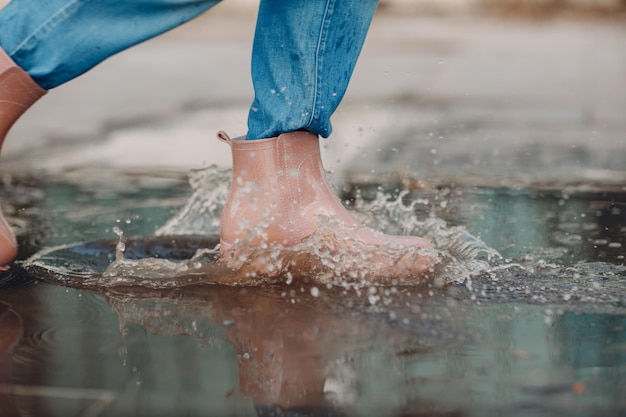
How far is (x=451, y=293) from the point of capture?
1741 mm

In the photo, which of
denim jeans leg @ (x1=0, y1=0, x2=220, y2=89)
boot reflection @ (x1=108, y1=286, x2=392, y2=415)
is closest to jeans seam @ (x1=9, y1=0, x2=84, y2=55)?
denim jeans leg @ (x1=0, y1=0, x2=220, y2=89)

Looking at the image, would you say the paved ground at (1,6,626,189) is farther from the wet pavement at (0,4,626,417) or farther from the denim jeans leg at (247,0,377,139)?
the denim jeans leg at (247,0,377,139)

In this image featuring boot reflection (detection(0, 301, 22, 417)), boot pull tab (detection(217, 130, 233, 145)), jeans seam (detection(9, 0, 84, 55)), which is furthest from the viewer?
boot pull tab (detection(217, 130, 233, 145))

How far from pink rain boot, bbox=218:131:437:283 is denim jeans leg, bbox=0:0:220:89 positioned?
32 centimetres

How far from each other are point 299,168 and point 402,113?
234 cm

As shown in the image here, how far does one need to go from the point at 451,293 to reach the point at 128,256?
2.47 ft

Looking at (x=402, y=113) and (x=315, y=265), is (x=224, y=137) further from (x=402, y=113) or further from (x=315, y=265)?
(x=402, y=113)

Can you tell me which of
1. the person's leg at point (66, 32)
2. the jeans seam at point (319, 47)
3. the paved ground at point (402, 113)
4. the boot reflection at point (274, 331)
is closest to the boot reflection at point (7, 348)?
the boot reflection at point (274, 331)

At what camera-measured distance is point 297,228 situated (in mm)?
1936

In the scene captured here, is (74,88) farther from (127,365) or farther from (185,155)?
(127,365)

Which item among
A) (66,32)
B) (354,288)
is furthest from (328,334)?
(66,32)

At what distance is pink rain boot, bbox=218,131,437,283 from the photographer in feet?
6.05

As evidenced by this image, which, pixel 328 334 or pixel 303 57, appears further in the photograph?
pixel 303 57

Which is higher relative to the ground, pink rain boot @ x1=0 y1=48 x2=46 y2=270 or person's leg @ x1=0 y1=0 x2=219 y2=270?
person's leg @ x1=0 y1=0 x2=219 y2=270
